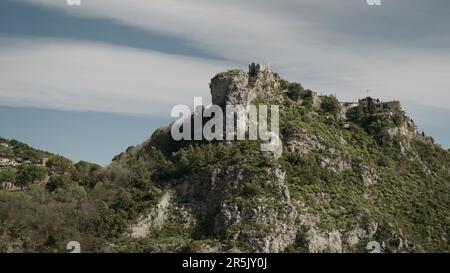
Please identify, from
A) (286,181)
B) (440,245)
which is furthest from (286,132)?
(440,245)

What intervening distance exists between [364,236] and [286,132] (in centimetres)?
1341

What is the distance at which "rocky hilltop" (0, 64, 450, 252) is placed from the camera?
67500 millimetres

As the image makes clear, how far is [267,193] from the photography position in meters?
70.4

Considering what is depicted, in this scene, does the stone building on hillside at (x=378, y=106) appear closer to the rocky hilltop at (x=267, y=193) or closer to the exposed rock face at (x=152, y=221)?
the rocky hilltop at (x=267, y=193)

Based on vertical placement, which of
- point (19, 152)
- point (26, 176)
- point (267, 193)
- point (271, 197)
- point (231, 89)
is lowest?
point (271, 197)

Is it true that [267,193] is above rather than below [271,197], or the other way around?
above

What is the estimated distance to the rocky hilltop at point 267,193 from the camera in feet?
221

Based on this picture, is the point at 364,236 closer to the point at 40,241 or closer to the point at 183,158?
the point at 183,158

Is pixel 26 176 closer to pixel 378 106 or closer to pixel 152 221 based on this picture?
pixel 152 221

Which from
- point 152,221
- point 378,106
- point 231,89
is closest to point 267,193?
point 152,221

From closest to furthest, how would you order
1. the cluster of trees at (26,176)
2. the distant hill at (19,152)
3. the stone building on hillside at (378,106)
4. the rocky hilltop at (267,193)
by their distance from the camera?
the rocky hilltop at (267,193) < the stone building on hillside at (378,106) < the cluster of trees at (26,176) < the distant hill at (19,152)

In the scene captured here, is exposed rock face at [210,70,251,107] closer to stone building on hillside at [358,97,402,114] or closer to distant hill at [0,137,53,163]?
stone building on hillside at [358,97,402,114]

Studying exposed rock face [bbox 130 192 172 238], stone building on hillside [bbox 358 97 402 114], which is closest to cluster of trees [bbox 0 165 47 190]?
exposed rock face [bbox 130 192 172 238]

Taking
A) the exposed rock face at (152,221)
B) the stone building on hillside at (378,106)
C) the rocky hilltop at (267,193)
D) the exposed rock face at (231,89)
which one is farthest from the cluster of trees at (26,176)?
the stone building on hillside at (378,106)
